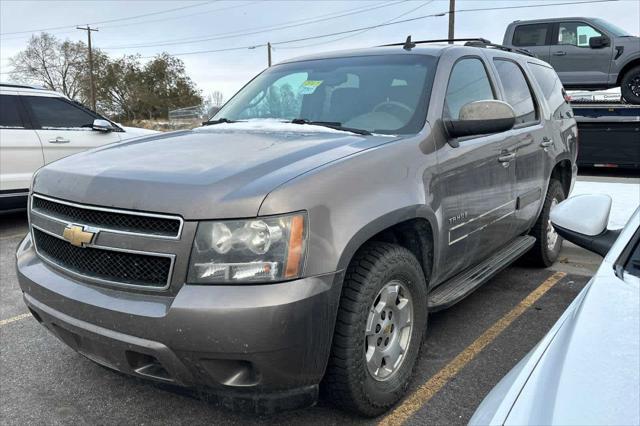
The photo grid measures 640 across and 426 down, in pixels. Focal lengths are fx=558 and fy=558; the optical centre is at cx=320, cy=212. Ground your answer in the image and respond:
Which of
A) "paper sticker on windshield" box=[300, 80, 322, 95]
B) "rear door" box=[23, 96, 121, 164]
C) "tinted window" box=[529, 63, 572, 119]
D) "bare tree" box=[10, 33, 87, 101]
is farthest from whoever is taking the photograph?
"bare tree" box=[10, 33, 87, 101]

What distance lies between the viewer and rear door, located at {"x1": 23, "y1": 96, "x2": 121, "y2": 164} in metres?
7.38

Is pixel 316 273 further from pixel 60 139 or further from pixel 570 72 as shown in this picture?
pixel 570 72

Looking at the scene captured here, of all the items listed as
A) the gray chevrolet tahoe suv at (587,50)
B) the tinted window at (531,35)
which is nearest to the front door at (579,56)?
the gray chevrolet tahoe suv at (587,50)

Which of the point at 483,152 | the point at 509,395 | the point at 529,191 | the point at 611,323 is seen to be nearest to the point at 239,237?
the point at 509,395

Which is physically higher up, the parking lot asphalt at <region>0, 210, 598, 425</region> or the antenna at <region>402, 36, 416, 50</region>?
the antenna at <region>402, 36, 416, 50</region>

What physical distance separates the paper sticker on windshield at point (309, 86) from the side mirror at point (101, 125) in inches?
191

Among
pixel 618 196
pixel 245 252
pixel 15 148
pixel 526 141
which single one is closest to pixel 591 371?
pixel 245 252

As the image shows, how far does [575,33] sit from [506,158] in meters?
10.1

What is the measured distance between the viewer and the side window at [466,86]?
11.4 feet

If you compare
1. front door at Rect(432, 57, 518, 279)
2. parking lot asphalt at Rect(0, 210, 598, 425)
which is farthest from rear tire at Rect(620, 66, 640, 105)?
front door at Rect(432, 57, 518, 279)

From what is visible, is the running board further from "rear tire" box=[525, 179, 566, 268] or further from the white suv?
the white suv

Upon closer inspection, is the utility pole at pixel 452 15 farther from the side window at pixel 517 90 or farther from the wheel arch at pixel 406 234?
the wheel arch at pixel 406 234

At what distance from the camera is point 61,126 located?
301 inches

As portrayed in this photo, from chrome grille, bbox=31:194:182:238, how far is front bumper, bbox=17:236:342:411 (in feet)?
0.82
